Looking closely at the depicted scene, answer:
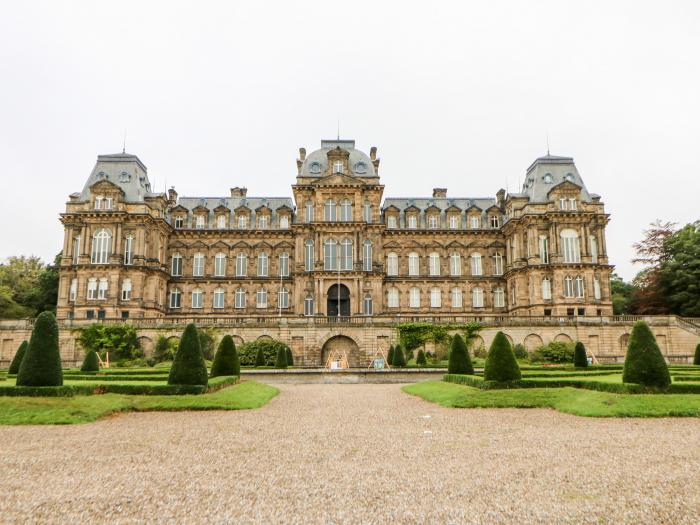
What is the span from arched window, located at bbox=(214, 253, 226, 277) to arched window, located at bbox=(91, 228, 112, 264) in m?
10.4

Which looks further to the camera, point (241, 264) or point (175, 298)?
point (241, 264)

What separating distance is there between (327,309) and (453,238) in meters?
16.1

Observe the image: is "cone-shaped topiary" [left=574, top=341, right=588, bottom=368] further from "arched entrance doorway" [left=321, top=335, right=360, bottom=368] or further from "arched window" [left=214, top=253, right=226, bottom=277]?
"arched window" [left=214, top=253, right=226, bottom=277]

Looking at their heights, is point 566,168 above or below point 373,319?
above

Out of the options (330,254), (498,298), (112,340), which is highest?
(330,254)

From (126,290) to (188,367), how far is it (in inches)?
1317

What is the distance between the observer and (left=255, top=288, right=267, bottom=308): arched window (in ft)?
186

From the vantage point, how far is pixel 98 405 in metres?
16.6

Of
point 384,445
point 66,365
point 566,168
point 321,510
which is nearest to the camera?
point 321,510

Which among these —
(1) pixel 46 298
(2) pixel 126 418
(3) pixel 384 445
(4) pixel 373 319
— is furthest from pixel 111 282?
(3) pixel 384 445

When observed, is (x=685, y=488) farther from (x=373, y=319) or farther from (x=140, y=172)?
(x=140, y=172)

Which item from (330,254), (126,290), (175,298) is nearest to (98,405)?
(126,290)

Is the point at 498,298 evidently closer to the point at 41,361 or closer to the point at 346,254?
the point at 346,254

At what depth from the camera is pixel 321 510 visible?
7.18 meters
